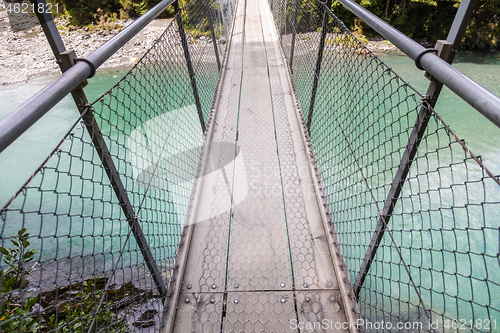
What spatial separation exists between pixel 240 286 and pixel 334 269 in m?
0.53

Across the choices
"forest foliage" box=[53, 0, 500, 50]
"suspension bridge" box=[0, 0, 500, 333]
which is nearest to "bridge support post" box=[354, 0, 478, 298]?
"suspension bridge" box=[0, 0, 500, 333]

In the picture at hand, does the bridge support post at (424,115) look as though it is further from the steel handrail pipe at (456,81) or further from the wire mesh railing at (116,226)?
the wire mesh railing at (116,226)

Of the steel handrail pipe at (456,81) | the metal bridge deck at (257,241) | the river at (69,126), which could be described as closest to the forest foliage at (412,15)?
the river at (69,126)

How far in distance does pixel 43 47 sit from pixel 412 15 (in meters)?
18.4

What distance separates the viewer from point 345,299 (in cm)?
139

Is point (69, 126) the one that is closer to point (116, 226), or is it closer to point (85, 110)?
point (116, 226)

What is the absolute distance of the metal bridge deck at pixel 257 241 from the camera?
139 centimetres

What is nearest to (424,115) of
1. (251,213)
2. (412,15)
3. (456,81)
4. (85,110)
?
(456,81)

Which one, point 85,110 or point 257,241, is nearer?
point 85,110

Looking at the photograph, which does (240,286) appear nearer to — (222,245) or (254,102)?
(222,245)

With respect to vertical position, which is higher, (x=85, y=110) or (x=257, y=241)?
(x=85, y=110)

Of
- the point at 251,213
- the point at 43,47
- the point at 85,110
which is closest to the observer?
the point at 85,110

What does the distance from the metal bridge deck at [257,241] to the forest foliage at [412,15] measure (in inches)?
531

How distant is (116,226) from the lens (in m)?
4.18
